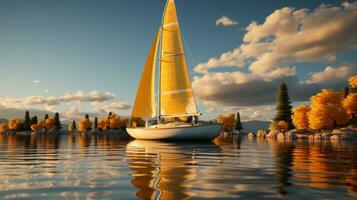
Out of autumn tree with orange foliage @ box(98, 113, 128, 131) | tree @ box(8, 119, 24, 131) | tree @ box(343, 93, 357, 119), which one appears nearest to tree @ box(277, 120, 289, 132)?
tree @ box(343, 93, 357, 119)

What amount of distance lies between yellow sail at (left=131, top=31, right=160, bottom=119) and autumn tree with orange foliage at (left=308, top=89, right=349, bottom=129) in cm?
4173

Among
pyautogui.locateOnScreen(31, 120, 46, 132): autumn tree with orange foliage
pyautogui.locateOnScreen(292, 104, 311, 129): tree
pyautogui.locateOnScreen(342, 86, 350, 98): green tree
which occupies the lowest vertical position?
pyautogui.locateOnScreen(31, 120, 46, 132): autumn tree with orange foliage

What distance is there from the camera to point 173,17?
4281 centimetres

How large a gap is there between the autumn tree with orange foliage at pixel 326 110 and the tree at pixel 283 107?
18343mm

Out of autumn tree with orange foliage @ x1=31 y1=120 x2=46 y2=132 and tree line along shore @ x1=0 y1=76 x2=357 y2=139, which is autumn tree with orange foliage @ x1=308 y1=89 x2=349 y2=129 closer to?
tree line along shore @ x1=0 y1=76 x2=357 y2=139

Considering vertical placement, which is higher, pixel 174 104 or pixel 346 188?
pixel 174 104

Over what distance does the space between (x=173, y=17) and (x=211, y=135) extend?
18333mm

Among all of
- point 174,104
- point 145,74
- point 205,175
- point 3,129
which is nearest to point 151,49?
point 145,74

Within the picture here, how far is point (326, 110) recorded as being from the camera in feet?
216

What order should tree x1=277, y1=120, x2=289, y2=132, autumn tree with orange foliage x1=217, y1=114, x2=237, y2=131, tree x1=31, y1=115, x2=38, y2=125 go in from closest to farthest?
tree x1=277, y1=120, x2=289, y2=132
autumn tree with orange foliage x1=217, y1=114, x2=237, y2=131
tree x1=31, y1=115, x2=38, y2=125

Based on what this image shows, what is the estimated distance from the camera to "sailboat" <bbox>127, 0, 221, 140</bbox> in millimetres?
36562

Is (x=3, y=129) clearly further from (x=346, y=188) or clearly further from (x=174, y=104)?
(x=346, y=188)

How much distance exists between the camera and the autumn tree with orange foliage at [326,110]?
6581 cm

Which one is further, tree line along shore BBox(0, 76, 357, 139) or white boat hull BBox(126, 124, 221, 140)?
tree line along shore BBox(0, 76, 357, 139)
